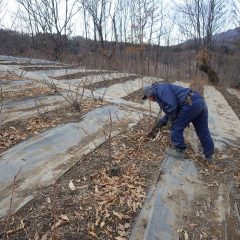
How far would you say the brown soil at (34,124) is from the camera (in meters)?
4.66

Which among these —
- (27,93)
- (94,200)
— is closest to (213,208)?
(94,200)

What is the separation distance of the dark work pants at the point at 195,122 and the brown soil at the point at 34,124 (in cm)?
198

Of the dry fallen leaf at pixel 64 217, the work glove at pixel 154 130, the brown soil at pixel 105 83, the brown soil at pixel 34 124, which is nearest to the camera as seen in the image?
the dry fallen leaf at pixel 64 217

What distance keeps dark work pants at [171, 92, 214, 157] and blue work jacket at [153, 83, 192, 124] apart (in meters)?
0.08

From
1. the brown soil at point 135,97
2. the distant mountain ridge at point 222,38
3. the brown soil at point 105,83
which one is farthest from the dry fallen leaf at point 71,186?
the distant mountain ridge at point 222,38

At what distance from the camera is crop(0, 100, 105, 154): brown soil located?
466 cm

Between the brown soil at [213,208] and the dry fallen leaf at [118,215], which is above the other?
the dry fallen leaf at [118,215]

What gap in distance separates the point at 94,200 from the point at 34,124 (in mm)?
2350

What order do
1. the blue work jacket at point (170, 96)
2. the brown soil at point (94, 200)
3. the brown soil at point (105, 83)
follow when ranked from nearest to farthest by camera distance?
the brown soil at point (94, 200) → the blue work jacket at point (170, 96) → the brown soil at point (105, 83)

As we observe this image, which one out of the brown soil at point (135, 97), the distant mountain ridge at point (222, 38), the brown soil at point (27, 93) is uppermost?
the distant mountain ridge at point (222, 38)

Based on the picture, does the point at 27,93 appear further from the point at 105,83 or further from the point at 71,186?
the point at 71,186

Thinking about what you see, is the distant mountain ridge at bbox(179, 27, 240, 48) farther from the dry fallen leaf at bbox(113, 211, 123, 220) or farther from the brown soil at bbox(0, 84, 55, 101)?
the dry fallen leaf at bbox(113, 211, 123, 220)

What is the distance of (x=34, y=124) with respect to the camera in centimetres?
529

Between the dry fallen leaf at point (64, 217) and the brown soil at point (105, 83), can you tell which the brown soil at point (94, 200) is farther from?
the brown soil at point (105, 83)
